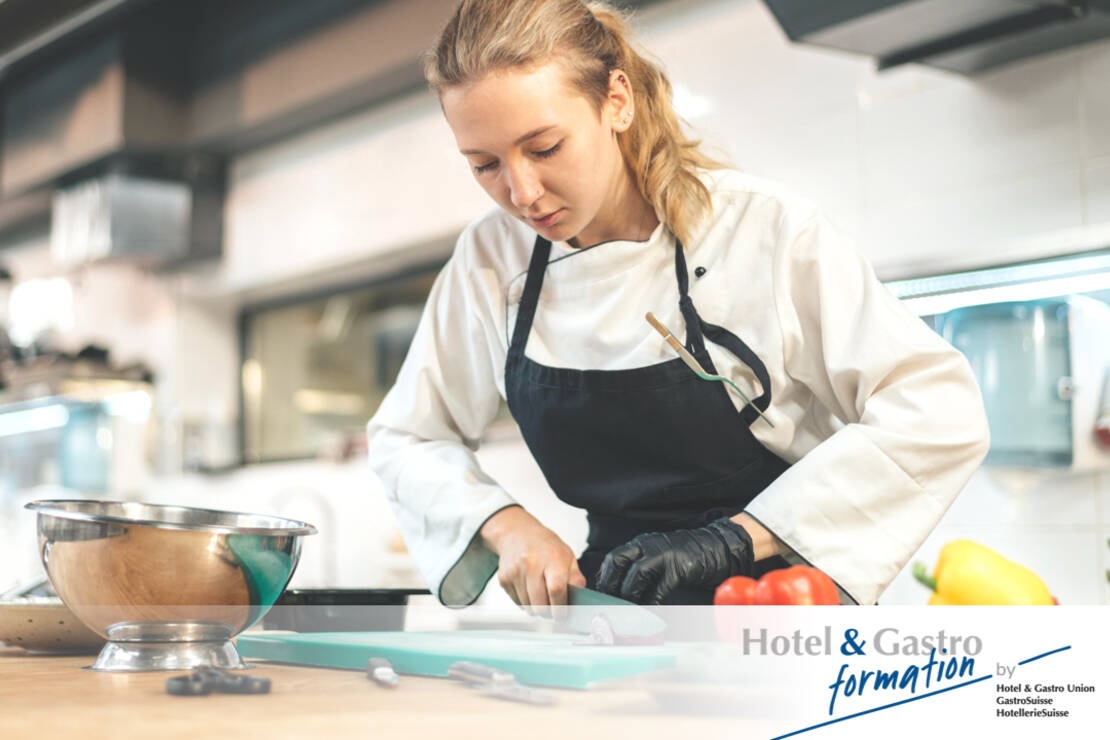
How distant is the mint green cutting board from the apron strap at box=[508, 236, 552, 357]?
44 centimetres

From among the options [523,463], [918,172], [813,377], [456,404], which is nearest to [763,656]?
[813,377]

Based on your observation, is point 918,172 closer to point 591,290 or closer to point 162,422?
point 591,290

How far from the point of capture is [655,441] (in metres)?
1.24

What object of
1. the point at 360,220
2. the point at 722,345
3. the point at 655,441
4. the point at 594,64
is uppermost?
the point at 360,220

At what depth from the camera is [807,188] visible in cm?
227

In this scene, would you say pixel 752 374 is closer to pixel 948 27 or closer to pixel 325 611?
pixel 325 611

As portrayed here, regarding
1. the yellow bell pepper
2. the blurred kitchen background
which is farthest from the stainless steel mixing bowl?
the yellow bell pepper

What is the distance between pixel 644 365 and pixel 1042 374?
1.02 meters

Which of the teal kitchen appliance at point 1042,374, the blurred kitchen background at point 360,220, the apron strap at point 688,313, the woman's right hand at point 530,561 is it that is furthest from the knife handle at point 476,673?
the teal kitchen appliance at point 1042,374

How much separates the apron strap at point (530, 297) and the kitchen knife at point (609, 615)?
373mm

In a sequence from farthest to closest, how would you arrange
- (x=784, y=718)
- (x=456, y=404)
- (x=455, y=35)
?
(x=456, y=404) < (x=455, y=35) < (x=784, y=718)

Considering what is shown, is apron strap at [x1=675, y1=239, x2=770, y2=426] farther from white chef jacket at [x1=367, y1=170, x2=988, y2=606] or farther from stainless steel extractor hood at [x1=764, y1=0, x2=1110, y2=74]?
A: stainless steel extractor hood at [x1=764, y1=0, x2=1110, y2=74]

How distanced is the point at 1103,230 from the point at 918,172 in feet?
1.19

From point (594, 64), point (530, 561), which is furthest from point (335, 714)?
point (594, 64)
